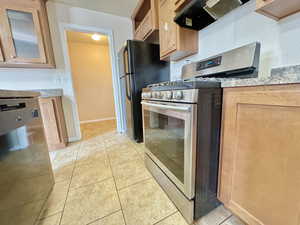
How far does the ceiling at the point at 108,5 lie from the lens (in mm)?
2117

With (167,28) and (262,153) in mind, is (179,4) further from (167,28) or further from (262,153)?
(262,153)

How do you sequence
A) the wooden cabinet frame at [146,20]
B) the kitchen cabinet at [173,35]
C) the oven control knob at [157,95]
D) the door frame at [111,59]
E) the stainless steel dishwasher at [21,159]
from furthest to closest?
the door frame at [111,59]
the wooden cabinet frame at [146,20]
the kitchen cabinet at [173,35]
the oven control knob at [157,95]
the stainless steel dishwasher at [21,159]

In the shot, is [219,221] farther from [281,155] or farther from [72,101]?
[72,101]

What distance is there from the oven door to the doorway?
99.7 inches

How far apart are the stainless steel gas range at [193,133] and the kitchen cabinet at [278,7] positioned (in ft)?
0.63


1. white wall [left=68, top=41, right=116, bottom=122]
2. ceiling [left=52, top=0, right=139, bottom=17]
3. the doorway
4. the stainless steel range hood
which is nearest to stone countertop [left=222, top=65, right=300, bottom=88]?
the stainless steel range hood

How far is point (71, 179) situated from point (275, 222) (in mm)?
1625

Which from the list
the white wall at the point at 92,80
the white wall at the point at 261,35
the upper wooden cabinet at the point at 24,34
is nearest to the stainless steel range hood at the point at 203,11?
the white wall at the point at 261,35

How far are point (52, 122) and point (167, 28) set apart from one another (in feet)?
6.93

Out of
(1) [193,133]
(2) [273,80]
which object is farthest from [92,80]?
(2) [273,80]

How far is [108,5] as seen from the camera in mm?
2223

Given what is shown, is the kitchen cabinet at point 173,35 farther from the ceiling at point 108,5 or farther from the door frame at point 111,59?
the door frame at point 111,59

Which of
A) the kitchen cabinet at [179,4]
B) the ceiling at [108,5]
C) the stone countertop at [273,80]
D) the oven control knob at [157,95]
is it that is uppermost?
the ceiling at [108,5]

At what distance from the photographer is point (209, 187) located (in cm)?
85
